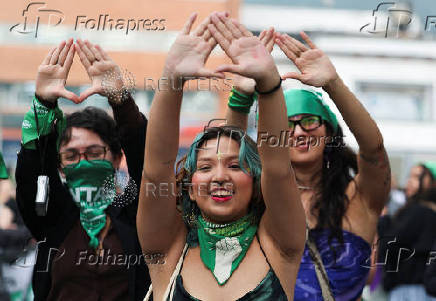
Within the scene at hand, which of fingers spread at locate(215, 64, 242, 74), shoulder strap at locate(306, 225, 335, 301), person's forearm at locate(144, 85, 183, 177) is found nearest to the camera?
fingers spread at locate(215, 64, 242, 74)

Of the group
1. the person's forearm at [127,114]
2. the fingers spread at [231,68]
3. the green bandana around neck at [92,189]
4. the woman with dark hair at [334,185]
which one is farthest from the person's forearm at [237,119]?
the fingers spread at [231,68]

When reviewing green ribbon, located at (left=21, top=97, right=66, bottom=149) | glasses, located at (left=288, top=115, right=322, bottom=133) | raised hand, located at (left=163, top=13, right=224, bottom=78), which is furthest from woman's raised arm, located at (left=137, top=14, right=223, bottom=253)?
glasses, located at (left=288, top=115, right=322, bottom=133)

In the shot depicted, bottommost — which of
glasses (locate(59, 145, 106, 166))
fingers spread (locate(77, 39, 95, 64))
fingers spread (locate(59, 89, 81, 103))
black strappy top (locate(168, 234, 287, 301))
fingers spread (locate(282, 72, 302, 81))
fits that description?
black strappy top (locate(168, 234, 287, 301))

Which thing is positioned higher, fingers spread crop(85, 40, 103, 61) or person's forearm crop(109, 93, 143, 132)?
fingers spread crop(85, 40, 103, 61)

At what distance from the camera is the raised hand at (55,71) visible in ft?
8.86

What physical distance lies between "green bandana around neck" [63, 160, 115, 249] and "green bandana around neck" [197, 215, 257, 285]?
2.45ft

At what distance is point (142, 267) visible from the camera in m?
2.96

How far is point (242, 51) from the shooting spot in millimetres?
2150

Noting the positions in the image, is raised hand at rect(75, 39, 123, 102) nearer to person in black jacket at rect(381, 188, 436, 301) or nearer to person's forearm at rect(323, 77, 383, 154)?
person's forearm at rect(323, 77, 383, 154)

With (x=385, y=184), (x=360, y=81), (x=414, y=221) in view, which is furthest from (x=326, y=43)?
(x=385, y=184)

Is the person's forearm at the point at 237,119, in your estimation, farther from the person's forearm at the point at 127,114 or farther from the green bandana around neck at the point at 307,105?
the green bandana around neck at the point at 307,105

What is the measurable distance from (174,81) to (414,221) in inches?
161

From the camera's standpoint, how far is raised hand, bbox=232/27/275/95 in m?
2.64

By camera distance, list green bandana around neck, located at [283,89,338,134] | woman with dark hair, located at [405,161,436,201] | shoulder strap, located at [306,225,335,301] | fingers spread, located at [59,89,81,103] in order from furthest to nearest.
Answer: woman with dark hair, located at [405,161,436,201] < green bandana around neck, located at [283,89,338,134] < shoulder strap, located at [306,225,335,301] < fingers spread, located at [59,89,81,103]
